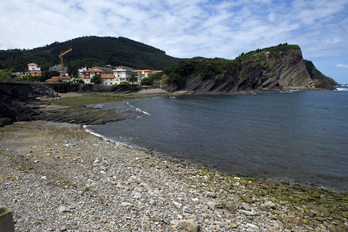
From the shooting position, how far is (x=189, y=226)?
26.9 ft

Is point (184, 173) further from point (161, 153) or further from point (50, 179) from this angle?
point (50, 179)

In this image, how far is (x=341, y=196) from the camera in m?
12.4

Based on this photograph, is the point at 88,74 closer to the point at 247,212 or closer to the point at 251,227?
the point at 247,212

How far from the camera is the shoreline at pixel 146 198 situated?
27.7ft

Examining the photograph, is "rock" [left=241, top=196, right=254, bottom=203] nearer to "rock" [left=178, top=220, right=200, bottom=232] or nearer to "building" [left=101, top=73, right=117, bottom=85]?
"rock" [left=178, top=220, right=200, bottom=232]

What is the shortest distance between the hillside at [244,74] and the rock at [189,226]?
10041 cm

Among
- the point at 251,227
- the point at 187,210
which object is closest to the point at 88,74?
the point at 187,210

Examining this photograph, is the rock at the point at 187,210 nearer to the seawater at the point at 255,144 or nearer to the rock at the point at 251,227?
the rock at the point at 251,227

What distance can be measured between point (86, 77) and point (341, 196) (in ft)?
420

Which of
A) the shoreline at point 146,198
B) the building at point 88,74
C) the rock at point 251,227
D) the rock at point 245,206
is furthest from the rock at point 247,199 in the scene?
the building at point 88,74

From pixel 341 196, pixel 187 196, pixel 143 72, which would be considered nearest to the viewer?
pixel 187 196

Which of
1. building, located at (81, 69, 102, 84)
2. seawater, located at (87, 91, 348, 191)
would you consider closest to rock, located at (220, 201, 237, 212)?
seawater, located at (87, 91, 348, 191)

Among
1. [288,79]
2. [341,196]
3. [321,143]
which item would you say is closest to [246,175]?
[341,196]

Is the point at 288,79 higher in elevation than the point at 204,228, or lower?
higher
